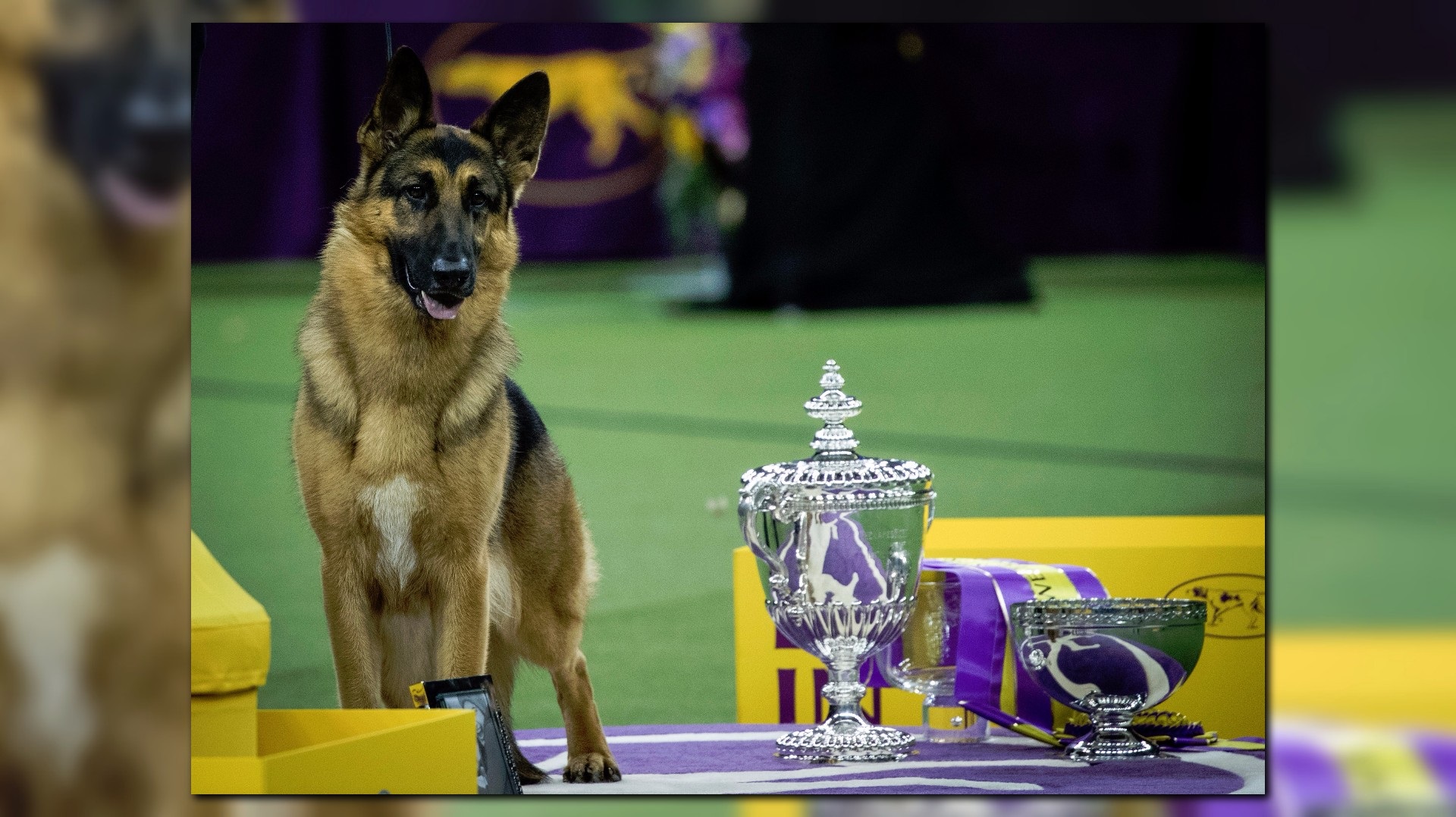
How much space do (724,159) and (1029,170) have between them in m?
0.57

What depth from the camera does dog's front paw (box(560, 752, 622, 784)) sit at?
9.36 feet

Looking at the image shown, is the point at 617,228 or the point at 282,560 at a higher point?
the point at 617,228

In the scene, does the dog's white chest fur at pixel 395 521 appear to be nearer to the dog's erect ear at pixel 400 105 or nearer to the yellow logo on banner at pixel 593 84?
the dog's erect ear at pixel 400 105

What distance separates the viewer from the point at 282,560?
9.88ft

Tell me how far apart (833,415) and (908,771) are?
23.3 inches

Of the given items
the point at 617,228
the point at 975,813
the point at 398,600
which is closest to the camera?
the point at 975,813

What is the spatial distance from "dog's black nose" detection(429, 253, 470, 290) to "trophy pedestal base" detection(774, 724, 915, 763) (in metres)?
0.95

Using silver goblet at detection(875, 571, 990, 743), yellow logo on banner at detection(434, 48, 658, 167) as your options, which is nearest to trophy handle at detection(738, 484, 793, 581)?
silver goblet at detection(875, 571, 990, 743)

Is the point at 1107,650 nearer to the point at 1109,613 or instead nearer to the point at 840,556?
the point at 1109,613

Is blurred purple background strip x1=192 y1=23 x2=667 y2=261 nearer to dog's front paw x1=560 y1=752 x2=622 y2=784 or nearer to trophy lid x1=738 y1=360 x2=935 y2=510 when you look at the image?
trophy lid x1=738 y1=360 x2=935 y2=510
